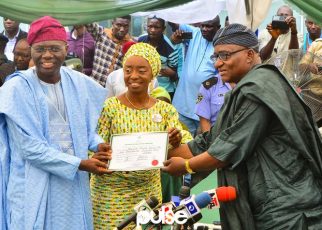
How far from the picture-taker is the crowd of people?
486 cm

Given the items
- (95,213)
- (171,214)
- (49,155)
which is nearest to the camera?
(171,214)

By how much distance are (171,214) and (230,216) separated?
0.64m

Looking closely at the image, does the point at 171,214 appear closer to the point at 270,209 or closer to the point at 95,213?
the point at 270,209

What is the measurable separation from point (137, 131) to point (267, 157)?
1.39 metres

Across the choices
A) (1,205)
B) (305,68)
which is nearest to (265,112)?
(1,205)

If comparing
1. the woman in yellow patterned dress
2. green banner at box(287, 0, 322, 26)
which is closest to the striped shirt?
green banner at box(287, 0, 322, 26)

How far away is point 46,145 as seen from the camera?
5.68m

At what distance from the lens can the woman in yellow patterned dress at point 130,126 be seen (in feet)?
19.9

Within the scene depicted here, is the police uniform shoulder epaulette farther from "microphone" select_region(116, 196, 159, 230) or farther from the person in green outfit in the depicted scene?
"microphone" select_region(116, 196, 159, 230)

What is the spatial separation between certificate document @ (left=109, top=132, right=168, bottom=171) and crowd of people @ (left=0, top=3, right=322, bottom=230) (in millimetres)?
72

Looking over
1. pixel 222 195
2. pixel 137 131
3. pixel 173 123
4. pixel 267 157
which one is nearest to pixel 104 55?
pixel 173 123

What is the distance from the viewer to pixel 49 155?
5.65 metres

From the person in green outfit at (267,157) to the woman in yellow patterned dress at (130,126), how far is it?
3.53ft
